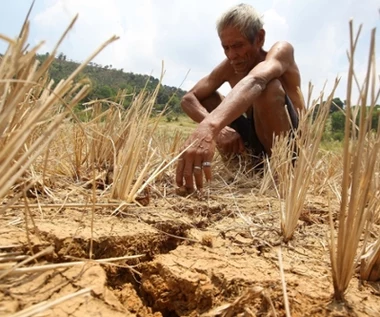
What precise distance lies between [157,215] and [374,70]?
31.8 inches

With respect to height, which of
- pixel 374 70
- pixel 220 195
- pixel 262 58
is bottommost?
pixel 220 195

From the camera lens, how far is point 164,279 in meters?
0.99

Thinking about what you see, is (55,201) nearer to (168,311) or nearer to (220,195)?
(168,311)

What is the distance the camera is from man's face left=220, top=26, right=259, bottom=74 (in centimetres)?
261

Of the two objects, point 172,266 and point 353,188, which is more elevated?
point 353,188

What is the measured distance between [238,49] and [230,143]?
2.25ft

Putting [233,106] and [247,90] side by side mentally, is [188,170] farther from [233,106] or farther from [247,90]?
[247,90]

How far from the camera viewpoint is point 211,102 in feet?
9.94

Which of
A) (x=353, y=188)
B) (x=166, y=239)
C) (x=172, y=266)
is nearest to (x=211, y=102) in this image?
(x=166, y=239)

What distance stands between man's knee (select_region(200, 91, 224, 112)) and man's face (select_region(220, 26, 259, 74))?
347mm

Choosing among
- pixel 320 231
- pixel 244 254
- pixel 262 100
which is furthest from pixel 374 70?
pixel 262 100

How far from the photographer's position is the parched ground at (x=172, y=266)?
0.76 metres

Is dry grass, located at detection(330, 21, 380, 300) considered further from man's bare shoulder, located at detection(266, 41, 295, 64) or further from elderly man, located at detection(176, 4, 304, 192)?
man's bare shoulder, located at detection(266, 41, 295, 64)

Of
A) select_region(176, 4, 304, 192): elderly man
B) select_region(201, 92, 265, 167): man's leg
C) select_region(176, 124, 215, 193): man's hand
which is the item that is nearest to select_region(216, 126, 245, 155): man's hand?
select_region(176, 4, 304, 192): elderly man
